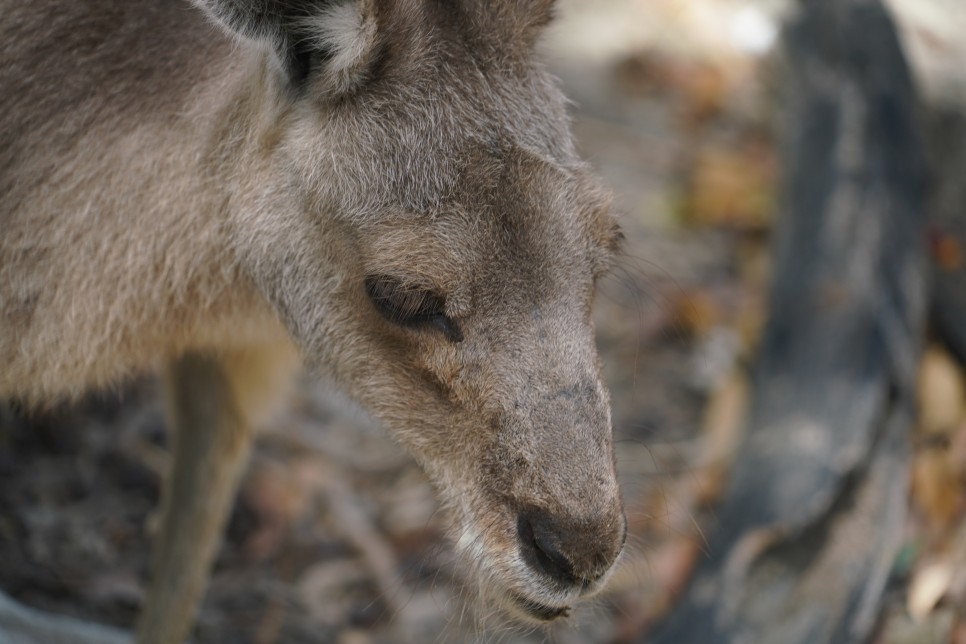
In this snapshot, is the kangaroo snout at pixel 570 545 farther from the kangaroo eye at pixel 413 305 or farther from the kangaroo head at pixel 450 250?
the kangaroo eye at pixel 413 305

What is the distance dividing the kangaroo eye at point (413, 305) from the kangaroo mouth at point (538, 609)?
0.76 metres

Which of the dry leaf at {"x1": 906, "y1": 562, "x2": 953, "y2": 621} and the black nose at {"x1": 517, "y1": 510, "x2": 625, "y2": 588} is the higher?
the black nose at {"x1": 517, "y1": 510, "x2": 625, "y2": 588}

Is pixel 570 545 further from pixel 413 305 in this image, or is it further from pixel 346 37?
pixel 346 37

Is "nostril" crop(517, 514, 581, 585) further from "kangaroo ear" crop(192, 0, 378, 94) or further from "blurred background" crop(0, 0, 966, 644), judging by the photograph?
"kangaroo ear" crop(192, 0, 378, 94)

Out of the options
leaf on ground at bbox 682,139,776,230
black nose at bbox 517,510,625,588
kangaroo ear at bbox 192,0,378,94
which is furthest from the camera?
leaf on ground at bbox 682,139,776,230

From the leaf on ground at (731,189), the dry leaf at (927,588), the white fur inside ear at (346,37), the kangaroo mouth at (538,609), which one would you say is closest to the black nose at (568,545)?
the kangaroo mouth at (538,609)

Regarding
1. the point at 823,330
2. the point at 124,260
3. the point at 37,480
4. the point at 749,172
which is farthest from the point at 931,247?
the point at 37,480

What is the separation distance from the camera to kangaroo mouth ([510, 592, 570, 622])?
124 inches

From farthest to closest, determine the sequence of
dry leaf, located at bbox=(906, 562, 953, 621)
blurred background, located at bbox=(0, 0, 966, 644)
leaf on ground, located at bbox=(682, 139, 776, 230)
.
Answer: leaf on ground, located at bbox=(682, 139, 776, 230) → blurred background, located at bbox=(0, 0, 966, 644) → dry leaf, located at bbox=(906, 562, 953, 621)

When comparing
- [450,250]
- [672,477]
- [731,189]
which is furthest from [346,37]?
[731,189]

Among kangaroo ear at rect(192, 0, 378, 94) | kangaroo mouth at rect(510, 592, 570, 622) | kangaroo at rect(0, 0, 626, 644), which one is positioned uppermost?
kangaroo ear at rect(192, 0, 378, 94)

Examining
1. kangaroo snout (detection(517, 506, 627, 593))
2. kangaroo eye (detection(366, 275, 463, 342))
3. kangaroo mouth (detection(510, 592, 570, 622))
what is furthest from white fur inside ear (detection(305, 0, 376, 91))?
kangaroo mouth (detection(510, 592, 570, 622))

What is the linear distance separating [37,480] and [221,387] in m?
1.38

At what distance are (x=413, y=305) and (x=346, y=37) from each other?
79cm
